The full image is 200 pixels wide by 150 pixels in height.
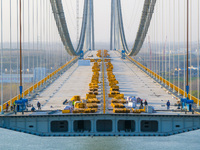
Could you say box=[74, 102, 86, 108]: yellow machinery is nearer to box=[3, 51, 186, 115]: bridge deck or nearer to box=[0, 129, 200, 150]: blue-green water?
box=[3, 51, 186, 115]: bridge deck

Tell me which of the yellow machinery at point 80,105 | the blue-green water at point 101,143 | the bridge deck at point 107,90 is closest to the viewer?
the yellow machinery at point 80,105

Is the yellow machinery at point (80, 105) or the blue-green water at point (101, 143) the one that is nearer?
the yellow machinery at point (80, 105)

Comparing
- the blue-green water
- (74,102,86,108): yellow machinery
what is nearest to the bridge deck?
(74,102,86,108): yellow machinery

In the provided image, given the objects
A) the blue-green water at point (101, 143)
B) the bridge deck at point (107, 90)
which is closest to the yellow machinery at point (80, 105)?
the bridge deck at point (107, 90)

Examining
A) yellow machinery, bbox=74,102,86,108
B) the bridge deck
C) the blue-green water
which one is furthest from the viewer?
the blue-green water

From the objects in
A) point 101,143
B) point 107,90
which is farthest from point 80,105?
point 107,90

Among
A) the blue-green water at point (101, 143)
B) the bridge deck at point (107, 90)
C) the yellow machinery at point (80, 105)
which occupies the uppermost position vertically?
the bridge deck at point (107, 90)

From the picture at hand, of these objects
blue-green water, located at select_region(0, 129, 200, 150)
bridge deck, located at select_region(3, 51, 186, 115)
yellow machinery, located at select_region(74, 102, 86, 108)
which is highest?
bridge deck, located at select_region(3, 51, 186, 115)

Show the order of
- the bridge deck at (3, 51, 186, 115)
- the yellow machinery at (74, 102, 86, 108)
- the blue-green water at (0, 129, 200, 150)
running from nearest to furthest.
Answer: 1. the yellow machinery at (74, 102, 86, 108)
2. the bridge deck at (3, 51, 186, 115)
3. the blue-green water at (0, 129, 200, 150)

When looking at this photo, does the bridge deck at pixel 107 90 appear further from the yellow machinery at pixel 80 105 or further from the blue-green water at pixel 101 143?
the blue-green water at pixel 101 143

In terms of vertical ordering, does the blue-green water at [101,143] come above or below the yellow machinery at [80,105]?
below
